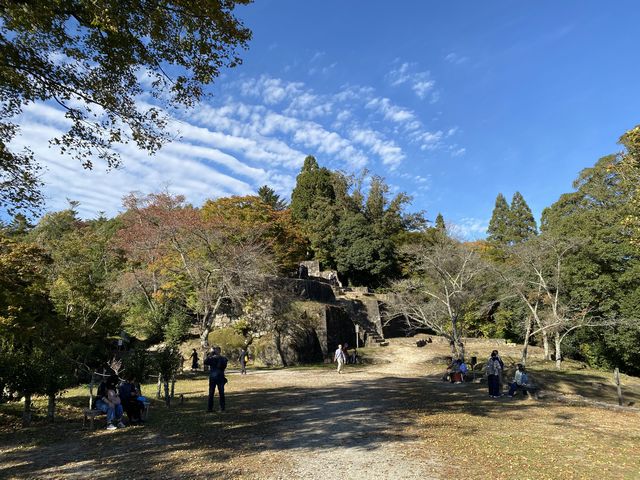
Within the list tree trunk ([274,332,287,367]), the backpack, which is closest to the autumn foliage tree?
tree trunk ([274,332,287,367])

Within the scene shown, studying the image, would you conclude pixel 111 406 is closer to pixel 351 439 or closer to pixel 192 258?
pixel 351 439

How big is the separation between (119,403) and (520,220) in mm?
47756

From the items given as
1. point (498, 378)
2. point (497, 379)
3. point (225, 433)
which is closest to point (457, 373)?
point (498, 378)

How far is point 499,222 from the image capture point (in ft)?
159

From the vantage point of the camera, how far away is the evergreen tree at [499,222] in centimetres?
4719

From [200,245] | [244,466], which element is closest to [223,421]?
[244,466]

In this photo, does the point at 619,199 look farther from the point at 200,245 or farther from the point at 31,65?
the point at 31,65

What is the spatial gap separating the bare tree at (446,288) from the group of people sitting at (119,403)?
1348 cm

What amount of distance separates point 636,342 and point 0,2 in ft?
96.1

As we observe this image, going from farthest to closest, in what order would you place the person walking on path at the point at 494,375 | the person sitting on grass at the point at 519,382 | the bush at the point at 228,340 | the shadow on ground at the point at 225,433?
the bush at the point at 228,340
the person sitting on grass at the point at 519,382
the person walking on path at the point at 494,375
the shadow on ground at the point at 225,433

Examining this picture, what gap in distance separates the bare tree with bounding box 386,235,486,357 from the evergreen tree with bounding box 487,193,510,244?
21687 mm

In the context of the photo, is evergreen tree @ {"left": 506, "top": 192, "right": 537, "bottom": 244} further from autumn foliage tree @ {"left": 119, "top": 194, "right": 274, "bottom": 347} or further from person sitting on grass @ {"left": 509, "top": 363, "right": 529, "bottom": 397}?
person sitting on grass @ {"left": 509, "top": 363, "right": 529, "bottom": 397}

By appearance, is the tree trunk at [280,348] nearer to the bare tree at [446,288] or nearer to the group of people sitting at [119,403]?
the bare tree at [446,288]

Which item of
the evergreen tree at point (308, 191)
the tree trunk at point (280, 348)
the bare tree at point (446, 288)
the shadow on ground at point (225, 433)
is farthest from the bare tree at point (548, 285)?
the evergreen tree at point (308, 191)
